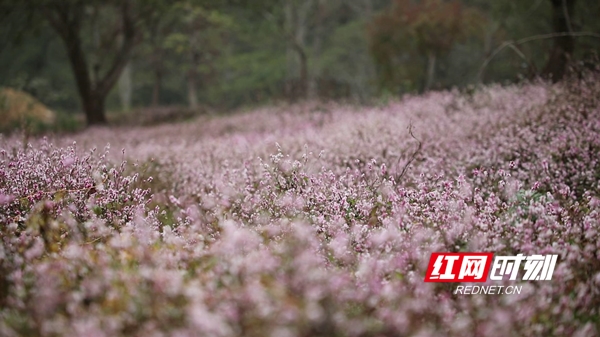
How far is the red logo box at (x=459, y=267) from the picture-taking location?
3.19 meters

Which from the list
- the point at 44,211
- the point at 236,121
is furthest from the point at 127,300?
the point at 236,121

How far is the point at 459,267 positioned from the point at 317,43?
35595mm

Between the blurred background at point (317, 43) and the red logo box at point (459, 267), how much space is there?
5.80m

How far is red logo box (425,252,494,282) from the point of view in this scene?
3186 mm

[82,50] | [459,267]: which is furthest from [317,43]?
[459,267]

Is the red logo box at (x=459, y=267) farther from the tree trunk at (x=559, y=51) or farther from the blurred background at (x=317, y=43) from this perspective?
the tree trunk at (x=559, y=51)

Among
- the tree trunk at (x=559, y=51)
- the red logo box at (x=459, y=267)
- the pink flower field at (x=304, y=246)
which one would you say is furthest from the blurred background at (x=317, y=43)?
the red logo box at (x=459, y=267)

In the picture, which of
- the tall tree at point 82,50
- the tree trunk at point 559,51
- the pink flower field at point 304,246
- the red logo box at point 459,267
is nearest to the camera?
the pink flower field at point 304,246

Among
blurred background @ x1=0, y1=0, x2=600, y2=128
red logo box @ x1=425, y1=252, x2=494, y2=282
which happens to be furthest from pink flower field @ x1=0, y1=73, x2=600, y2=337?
blurred background @ x1=0, y1=0, x2=600, y2=128

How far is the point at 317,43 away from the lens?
37.3 metres

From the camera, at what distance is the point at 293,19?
3509cm

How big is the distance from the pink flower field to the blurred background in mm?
3956

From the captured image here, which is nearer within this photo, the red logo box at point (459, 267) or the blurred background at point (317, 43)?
the red logo box at point (459, 267)

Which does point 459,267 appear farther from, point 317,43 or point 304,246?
point 317,43
